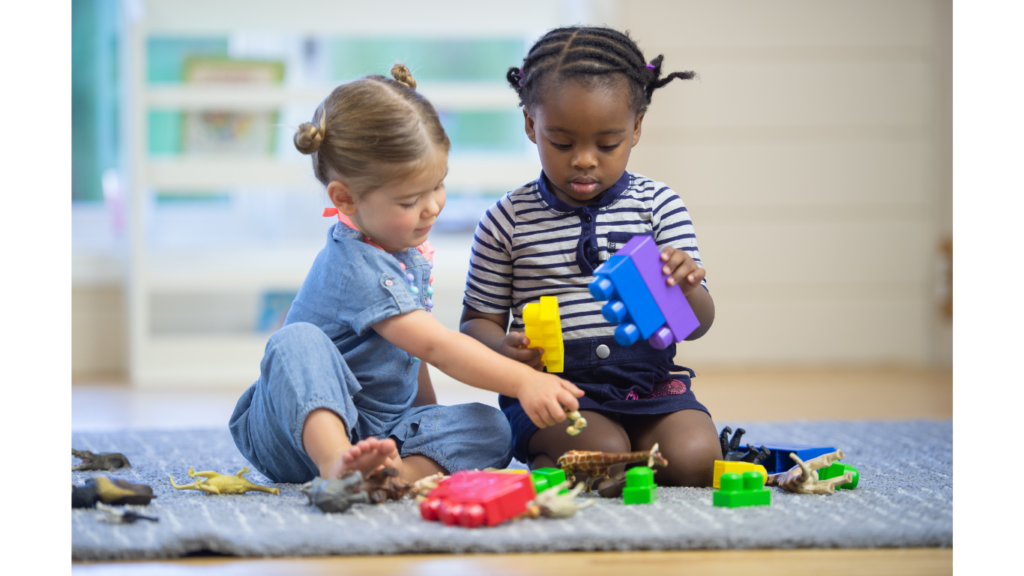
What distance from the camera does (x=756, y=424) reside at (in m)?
1.54

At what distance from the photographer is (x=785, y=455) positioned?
41.9 inches

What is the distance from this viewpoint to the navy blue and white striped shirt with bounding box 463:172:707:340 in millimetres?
1103

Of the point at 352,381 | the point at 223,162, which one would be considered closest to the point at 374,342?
the point at 352,381

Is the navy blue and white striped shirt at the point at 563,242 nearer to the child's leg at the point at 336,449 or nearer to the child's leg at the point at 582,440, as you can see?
the child's leg at the point at 582,440

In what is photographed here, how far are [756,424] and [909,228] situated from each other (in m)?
1.38

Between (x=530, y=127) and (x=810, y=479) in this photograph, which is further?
(x=530, y=127)

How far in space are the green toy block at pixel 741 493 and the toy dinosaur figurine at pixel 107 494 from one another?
56 cm

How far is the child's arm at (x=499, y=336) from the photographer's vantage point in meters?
0.97

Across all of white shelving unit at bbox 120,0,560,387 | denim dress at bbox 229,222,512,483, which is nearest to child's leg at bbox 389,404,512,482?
denim dress at bbox 229,222,512,483

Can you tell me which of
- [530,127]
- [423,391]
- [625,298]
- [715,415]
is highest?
[530,127]

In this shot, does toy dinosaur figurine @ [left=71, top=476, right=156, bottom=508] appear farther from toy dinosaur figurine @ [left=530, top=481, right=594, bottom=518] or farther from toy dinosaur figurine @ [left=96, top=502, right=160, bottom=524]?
toy dinosaur figurine @ [left=530, top=481, right=594, bottom=518]

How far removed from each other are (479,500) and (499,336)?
34 centimetres

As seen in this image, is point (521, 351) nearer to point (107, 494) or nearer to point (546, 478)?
point (546, 478)

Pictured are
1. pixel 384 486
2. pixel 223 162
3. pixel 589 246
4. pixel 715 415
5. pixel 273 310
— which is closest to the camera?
pixel 384 486
